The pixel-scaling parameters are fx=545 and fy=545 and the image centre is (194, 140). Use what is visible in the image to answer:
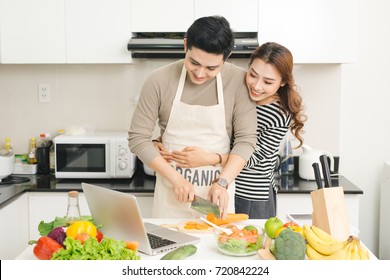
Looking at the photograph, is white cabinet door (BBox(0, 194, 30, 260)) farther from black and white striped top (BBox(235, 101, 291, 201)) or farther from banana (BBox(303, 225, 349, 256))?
banana (BBox(303, 225, 349, 256))

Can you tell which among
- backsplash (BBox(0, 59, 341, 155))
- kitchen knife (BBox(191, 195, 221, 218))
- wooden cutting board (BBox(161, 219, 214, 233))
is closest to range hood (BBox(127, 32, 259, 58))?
backsplash (BBox(0, 59, 341, 155))

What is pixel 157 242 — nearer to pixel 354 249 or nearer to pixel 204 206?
pixel 204 206

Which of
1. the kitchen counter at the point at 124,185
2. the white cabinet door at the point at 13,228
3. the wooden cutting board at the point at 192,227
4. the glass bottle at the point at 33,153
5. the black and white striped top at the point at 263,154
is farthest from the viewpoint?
the glass bottle at the point at 33,153

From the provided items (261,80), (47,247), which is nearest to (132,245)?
(47,247)

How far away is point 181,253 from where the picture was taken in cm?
155

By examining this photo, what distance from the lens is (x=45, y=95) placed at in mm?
3420

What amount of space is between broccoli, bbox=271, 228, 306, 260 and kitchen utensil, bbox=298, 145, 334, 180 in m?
1.65

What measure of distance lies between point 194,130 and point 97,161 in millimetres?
1053

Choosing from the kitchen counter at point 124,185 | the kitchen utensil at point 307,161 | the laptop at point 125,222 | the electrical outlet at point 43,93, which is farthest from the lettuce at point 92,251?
the electrical outlet at point 43,93

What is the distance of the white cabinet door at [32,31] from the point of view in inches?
119

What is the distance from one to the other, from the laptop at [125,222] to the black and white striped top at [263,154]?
606 mm

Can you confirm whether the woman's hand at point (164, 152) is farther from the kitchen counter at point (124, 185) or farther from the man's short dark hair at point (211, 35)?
the kitchen counter at point (124, 185)

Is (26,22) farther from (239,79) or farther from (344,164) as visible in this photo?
(344,164)
